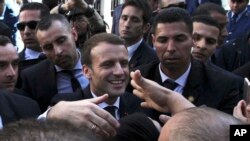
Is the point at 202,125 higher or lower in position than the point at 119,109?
higher

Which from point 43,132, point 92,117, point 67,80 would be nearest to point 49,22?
point 67,80

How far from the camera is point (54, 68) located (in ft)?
12.0

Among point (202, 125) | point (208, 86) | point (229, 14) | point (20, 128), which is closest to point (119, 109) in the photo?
point (208, 86)

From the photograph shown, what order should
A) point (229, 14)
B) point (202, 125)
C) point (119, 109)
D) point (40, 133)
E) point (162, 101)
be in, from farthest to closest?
point (229, 14), point (119, 109), point (162, 101), point (202, 125), point (40, 133)

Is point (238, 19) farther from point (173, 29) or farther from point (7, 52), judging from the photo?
point (7, 52)

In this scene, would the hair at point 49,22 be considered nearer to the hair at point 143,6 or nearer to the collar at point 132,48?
the collar at point 132,48

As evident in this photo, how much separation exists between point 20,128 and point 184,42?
2.37m

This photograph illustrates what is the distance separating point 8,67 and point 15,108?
84cm

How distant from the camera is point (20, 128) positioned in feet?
3.59

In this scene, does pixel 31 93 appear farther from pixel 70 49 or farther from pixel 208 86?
pixel 208 86

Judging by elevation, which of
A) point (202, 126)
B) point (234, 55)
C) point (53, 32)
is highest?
point (202, 126)

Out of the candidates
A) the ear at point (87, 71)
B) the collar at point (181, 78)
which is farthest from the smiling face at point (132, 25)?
the ear at point (87, 71)

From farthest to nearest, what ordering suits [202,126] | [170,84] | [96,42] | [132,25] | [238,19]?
[238,19]
[132,25]
[170,84]
[96,42]
[202,126]

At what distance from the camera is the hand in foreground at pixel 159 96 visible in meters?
2.10
